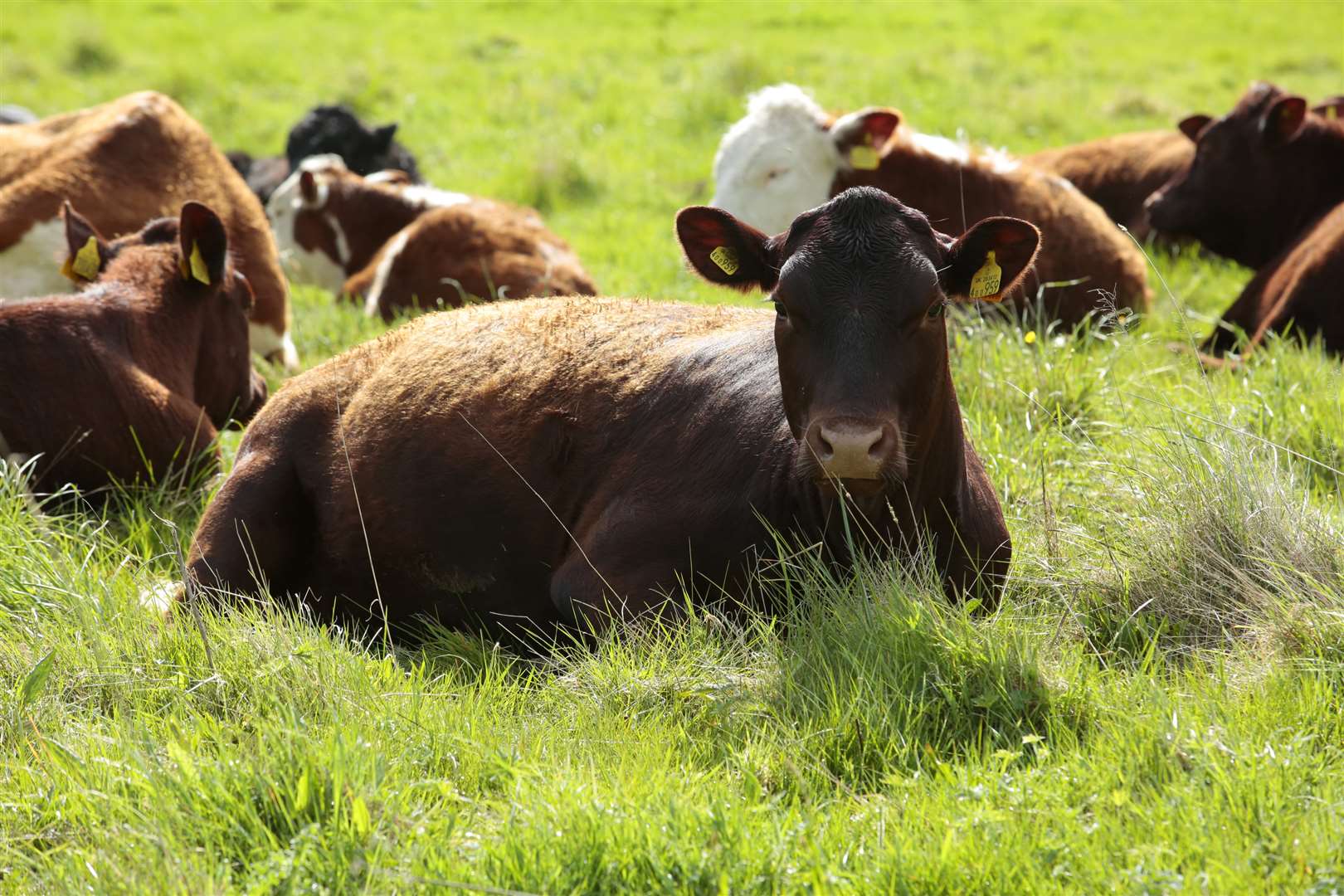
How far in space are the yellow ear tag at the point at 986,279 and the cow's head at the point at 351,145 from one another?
487 inches

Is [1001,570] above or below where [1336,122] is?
below

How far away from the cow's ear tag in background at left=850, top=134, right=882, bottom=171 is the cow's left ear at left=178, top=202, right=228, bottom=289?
14.4 feet

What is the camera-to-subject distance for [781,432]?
15.6 ft

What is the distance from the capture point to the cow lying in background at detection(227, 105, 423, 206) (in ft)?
52.3

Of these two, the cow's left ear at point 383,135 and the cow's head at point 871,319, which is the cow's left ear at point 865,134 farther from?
the cow's left ear at point 383,135

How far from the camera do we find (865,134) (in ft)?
32.1

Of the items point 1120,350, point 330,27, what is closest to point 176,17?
point 330,27

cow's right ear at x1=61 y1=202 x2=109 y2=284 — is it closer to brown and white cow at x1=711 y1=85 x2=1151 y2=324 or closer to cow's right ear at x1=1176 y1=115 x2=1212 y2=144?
brown and white cow at x1=711 y1=85 x2=1151 y2=324

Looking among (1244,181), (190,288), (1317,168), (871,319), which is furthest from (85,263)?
(1317,168)

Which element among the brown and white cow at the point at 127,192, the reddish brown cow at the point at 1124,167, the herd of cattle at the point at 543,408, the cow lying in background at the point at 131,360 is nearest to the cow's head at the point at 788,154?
the herd of cattle at the point at 543,408

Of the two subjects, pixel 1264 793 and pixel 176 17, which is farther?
pixel 176 17

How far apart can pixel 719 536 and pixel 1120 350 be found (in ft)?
12.2

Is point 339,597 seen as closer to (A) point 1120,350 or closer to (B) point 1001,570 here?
(B) point 1001,570

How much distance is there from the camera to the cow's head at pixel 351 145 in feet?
52.4
